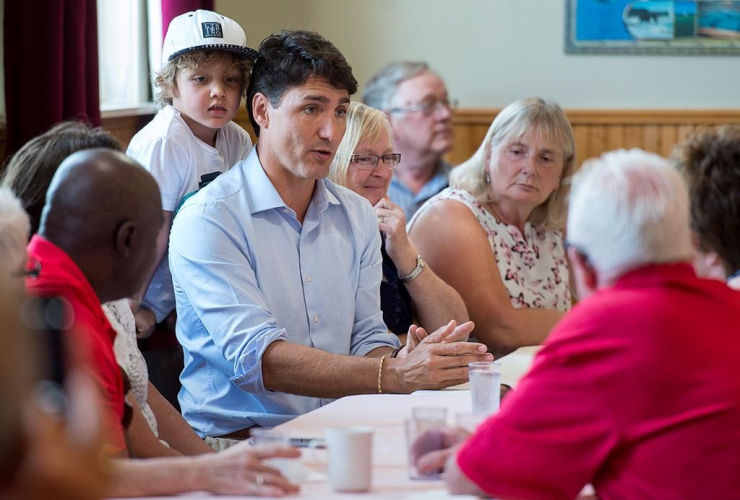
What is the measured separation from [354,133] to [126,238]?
165cm

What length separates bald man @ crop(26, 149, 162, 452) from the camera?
65.7 inches

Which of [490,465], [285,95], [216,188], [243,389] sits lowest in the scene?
[243,389]

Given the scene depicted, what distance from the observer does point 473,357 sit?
243cm

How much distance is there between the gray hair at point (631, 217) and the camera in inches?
59.4

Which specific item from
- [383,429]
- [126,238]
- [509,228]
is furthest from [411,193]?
[126,238]

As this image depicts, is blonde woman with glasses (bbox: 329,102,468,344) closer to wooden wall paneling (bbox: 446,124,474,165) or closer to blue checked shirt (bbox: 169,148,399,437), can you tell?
blue checked shirt (bbox: 169,148,399,437)

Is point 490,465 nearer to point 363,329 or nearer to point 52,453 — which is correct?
point 52,453

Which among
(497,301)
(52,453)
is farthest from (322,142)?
(52,453)

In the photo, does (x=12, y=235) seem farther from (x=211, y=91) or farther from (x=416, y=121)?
(x=416, y=121)

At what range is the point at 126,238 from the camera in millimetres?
1709

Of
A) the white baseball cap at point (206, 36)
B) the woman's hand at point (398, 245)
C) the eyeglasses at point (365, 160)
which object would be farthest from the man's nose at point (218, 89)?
the woman's hand at point (398, 245)

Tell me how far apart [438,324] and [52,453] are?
7.86ft

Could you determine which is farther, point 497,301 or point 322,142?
point 497,301

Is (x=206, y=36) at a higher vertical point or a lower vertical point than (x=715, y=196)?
higher
